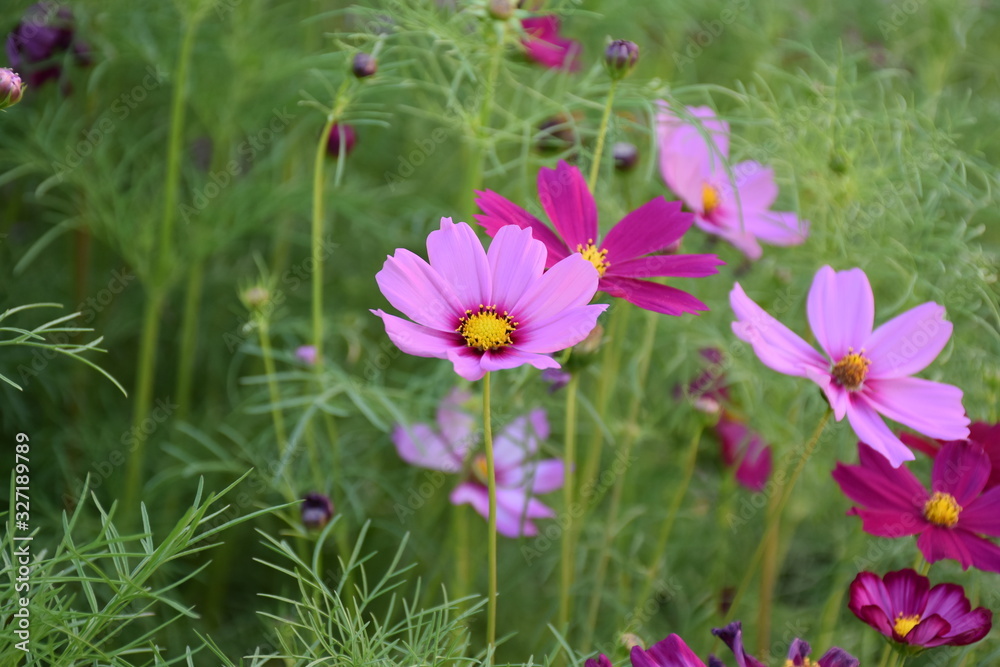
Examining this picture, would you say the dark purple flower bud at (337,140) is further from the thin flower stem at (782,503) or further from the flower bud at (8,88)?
the thin flower stem at (782,503)

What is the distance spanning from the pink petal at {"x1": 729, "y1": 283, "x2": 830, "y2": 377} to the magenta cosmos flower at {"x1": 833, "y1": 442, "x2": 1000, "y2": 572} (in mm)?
73

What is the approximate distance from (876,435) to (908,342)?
0.34ft

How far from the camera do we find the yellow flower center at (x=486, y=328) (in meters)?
0.50

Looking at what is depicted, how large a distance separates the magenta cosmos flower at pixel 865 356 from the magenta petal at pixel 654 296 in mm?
33

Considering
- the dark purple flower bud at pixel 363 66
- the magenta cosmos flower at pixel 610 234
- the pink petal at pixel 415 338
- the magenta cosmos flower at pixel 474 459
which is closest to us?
the pink petal at pixel 415 338

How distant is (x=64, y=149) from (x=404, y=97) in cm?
39

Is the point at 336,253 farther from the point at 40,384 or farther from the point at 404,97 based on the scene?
the point at 40,384

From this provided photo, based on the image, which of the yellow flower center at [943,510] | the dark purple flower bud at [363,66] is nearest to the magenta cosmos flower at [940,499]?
Result: the yellow flower center at [943,510]

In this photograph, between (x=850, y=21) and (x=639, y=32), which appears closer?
(x=639, y=32)

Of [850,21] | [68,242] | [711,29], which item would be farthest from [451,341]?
[850,21]

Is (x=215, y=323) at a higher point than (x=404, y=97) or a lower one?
lower

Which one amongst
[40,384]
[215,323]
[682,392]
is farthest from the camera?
[215,323]

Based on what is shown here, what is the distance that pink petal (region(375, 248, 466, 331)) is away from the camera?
487 millimetres

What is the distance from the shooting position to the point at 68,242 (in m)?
1.18
